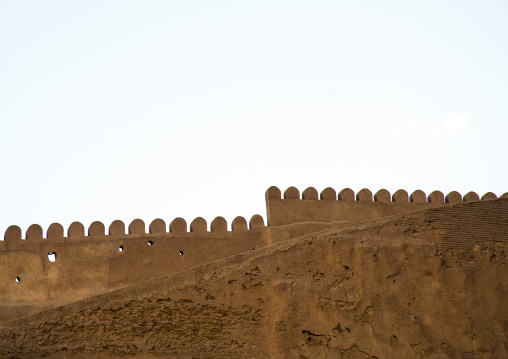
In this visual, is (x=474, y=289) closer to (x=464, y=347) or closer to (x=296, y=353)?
(x=464, y=347)

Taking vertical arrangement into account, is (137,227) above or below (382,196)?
below

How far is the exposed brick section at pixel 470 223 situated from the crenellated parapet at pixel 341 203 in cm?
391

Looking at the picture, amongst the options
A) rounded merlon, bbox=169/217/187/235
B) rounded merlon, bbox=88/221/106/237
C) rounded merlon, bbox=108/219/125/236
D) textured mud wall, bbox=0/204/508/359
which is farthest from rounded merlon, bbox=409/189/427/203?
rounded merlon, bbox=88/221/106/237

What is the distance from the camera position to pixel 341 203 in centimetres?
1162

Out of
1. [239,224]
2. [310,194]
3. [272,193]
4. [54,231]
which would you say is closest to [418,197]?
[310,194]

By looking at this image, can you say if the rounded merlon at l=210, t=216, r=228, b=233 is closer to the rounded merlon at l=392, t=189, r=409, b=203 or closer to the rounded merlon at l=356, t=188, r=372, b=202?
the rounded merlon at l=356, t=188, r=372, b=202

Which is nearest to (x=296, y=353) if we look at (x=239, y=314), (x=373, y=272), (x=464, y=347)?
(x=239, y=314)

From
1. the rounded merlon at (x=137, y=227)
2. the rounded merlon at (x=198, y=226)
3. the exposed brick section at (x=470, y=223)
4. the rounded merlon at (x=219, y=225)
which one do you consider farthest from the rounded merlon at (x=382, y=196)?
the exposed brick section at (x=470, y=223)

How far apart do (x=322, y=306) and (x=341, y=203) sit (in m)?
4.98

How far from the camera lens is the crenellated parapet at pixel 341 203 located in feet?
37.0

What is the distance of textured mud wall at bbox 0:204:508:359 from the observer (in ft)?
20.6

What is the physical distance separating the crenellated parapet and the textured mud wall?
4.10 meters

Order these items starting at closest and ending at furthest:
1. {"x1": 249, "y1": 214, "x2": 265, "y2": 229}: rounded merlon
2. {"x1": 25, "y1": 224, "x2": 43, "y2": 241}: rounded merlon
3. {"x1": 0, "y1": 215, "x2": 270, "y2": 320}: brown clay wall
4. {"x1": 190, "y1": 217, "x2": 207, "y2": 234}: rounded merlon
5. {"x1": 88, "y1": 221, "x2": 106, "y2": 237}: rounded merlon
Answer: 1. {"x1": 0, "y1": 215, "x2": 270, "y2": 320}: brown clay wall
2. {"x1": 25, "y1": 224, "x2": 43, "y2": 241}: rounded merlon
3. {"x1": 88, "y1": 221, "x2": 106, "y2": 237}: rounded merlon
4. {"x1": 190, "y1": 217, "x2": 207, "y2": 234}: rounded merlon
5. {"x1": 249, "y1": 214, "x2": 265, "y2": 229}: rounded merlon

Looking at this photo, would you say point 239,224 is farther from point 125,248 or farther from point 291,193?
point 125,248
